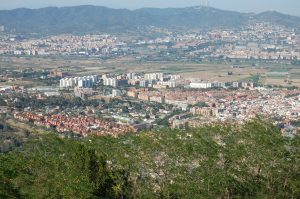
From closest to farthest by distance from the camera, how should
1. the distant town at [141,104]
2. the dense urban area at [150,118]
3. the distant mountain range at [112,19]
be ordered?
the dense urban area at [150,118]
the distant town at [141,104]
the distant mountain range at [112,19]

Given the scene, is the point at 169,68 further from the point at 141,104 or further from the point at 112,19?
the point at 112,19

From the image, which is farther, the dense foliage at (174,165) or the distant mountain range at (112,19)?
the distant mountain range at (112,19)

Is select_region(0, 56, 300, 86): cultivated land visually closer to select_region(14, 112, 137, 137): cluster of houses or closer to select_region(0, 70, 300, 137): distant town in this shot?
select_region(0, 70, 300, 137): distant town

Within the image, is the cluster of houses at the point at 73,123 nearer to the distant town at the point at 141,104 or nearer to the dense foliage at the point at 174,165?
the distant town at the point at 141,104

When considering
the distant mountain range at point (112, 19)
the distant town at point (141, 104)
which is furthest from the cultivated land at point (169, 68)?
the distant mountain range at point (112, 19)

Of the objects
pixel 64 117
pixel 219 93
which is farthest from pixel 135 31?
pixel 64 117

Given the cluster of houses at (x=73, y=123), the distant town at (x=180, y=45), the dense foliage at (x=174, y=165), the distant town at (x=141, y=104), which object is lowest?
the distant town at (x=180, y=45)
